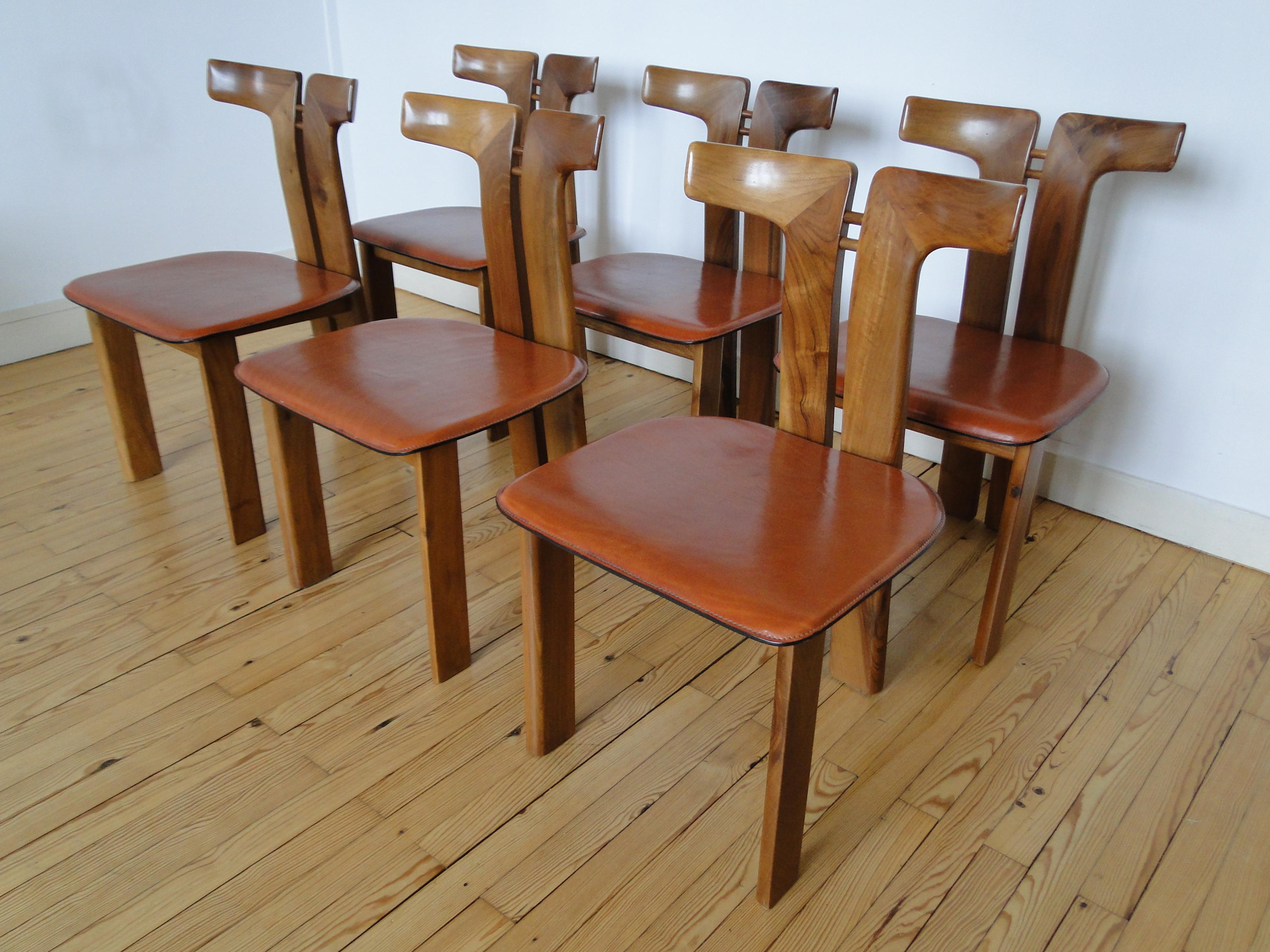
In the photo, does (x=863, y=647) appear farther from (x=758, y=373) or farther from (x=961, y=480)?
(x=758, y=373)

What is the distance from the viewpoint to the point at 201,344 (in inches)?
69.5

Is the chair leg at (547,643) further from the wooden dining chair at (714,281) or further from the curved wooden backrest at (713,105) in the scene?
the curved wooden backrest at (713,105)

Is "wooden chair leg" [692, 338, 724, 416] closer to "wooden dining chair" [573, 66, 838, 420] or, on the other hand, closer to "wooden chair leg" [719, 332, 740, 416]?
"wooden dining chair" [573, 66, 838, 420]

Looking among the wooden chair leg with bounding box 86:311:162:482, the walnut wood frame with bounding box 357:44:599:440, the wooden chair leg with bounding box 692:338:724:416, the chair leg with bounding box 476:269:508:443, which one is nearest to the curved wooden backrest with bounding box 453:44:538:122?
the walnut wood frame with bounding box 357:44:599:440

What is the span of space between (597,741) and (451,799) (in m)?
0.23

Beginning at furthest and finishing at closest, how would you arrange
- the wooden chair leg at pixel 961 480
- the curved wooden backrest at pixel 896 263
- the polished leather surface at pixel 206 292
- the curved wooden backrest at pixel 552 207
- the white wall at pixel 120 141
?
the white wall at pixel 120 141
the wooden chair leg at pixel 961 480
the polished leather surface at pixel 206 292
the curved wooden backrest at pixel 552 207
the curved wooden backrest at pixel 896 263

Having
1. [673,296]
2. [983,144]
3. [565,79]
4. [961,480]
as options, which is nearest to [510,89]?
[565,79]

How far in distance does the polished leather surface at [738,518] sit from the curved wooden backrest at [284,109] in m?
1.08

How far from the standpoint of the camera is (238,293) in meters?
1.92

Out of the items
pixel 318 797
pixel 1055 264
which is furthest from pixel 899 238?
pixel 318 797

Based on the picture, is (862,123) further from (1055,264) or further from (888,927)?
(888,927)

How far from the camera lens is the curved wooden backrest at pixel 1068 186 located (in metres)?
1.64

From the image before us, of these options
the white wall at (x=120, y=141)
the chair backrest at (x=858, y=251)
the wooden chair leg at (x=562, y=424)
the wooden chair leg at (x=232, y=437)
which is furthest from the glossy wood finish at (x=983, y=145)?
the white wall at (x=120, y=141)

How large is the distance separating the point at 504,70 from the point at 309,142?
0.61 metres
